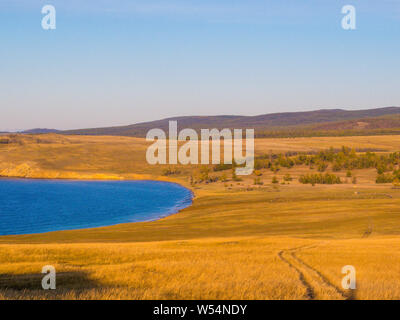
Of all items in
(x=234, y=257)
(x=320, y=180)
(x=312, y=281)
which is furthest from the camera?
(x=320, y=180)

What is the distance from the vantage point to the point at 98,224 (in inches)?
2457

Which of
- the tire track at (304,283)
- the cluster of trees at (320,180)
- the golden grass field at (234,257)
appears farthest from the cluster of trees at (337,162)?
the tire track at (304,283)

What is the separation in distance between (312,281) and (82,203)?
71553mm

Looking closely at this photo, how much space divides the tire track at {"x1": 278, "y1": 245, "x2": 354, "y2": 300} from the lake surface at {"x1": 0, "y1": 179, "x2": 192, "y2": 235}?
4174 cm

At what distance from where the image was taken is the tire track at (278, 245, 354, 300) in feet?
45.0

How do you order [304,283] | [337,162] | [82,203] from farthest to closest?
[337,162], [82,203], [304,283]

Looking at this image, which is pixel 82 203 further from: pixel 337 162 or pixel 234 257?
pixel 234 257

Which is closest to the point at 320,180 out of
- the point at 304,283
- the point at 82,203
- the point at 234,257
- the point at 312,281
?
the point at 82,203

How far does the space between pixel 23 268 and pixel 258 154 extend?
137 m

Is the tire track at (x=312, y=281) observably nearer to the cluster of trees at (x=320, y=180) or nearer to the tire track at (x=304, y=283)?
the tire track at (x=304, y=283)

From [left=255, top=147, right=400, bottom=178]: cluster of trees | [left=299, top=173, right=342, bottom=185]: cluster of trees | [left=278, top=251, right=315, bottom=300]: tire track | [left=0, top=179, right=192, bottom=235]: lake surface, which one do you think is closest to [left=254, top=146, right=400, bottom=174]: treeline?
[left=255, top=147, right=400, bottom=178]: cluster of trees

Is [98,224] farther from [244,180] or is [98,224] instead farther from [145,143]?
[145,143]

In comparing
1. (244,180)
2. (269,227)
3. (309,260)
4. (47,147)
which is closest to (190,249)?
(309,260)

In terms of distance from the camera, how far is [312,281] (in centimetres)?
1647
